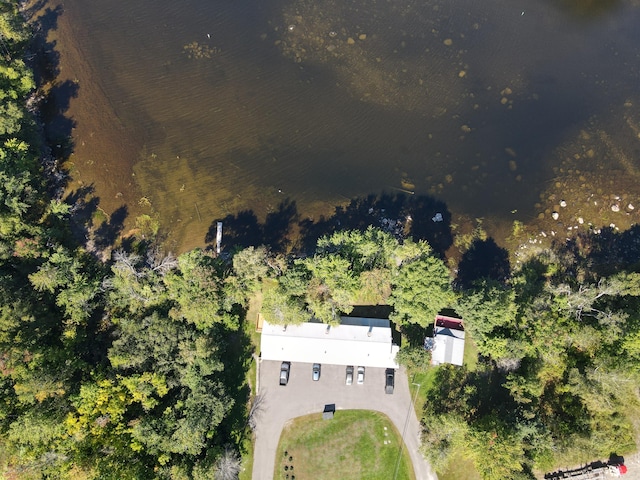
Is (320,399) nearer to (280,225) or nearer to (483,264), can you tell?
(280,225)

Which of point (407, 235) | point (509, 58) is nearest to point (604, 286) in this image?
point (407, 235)

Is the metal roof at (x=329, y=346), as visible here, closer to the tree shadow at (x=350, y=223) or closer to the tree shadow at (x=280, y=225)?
the tree shadow at (x=280, y=225)

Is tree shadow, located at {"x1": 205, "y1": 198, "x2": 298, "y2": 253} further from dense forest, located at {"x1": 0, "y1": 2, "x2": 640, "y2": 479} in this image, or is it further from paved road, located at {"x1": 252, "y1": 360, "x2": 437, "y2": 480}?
paved road, located at {"x1": 252, "y1": 360, "x2": 437, "y2": 480}

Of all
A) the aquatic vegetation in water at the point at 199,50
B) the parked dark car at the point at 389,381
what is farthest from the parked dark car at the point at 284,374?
the aquatic vegetation in water at the point at 199,50

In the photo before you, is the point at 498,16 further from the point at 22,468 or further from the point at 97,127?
the point at 22,468

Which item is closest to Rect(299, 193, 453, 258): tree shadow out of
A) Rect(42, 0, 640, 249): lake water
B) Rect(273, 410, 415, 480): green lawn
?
Rect(42, 0, 640, 249): lake water
